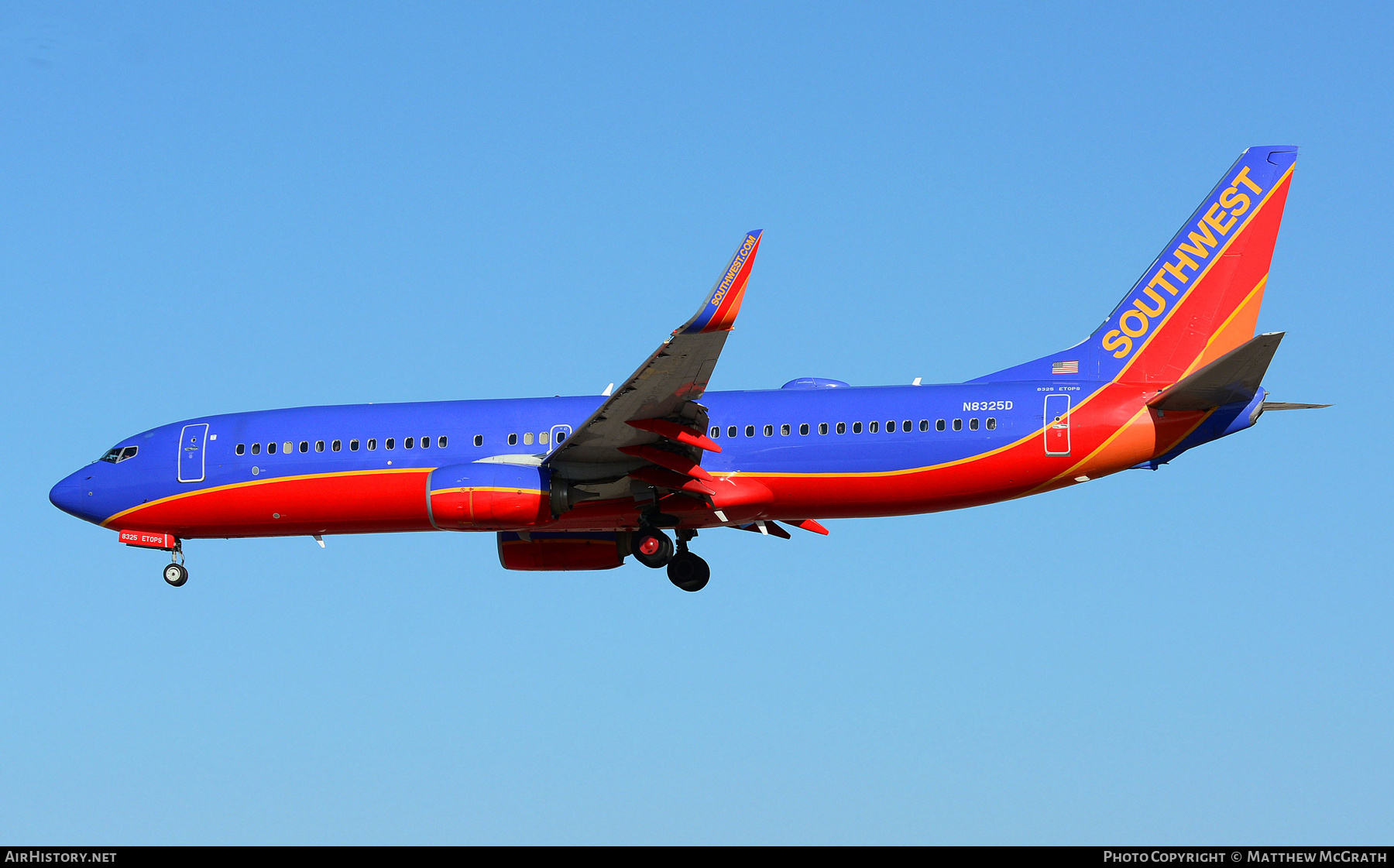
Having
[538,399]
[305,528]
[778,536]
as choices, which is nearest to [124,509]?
[305,528]

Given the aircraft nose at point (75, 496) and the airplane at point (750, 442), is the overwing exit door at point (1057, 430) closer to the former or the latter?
the airplane at point (750, 442)

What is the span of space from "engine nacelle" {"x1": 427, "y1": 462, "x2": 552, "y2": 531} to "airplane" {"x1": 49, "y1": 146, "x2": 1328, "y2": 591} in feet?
0.11

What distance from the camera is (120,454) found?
34.6 meters

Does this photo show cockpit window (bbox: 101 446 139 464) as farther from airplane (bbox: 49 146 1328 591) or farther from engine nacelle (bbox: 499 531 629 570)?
engine nacelle (bbox: 499 531 629 570)

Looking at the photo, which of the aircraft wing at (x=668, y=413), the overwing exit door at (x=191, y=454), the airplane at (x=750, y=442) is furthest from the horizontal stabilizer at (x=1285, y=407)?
the overwing exit door at (x=191, y=454)

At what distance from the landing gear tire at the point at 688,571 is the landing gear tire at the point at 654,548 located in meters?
1.31

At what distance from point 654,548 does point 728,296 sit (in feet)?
22.9

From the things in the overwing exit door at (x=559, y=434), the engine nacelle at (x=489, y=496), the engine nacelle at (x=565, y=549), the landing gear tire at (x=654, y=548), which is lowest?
the landing gear tire at (x=654, y=548)

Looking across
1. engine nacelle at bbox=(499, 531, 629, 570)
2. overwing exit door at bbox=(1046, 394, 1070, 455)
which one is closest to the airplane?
overwing exit door at bbox=(1046, 394, 1070, 455)

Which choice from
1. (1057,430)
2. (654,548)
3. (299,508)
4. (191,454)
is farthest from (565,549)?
(1057,430)

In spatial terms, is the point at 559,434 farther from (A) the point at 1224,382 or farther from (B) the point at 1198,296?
(B) the point at 1198,296

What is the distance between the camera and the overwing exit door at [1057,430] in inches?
1174

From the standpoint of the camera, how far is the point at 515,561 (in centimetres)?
3475
